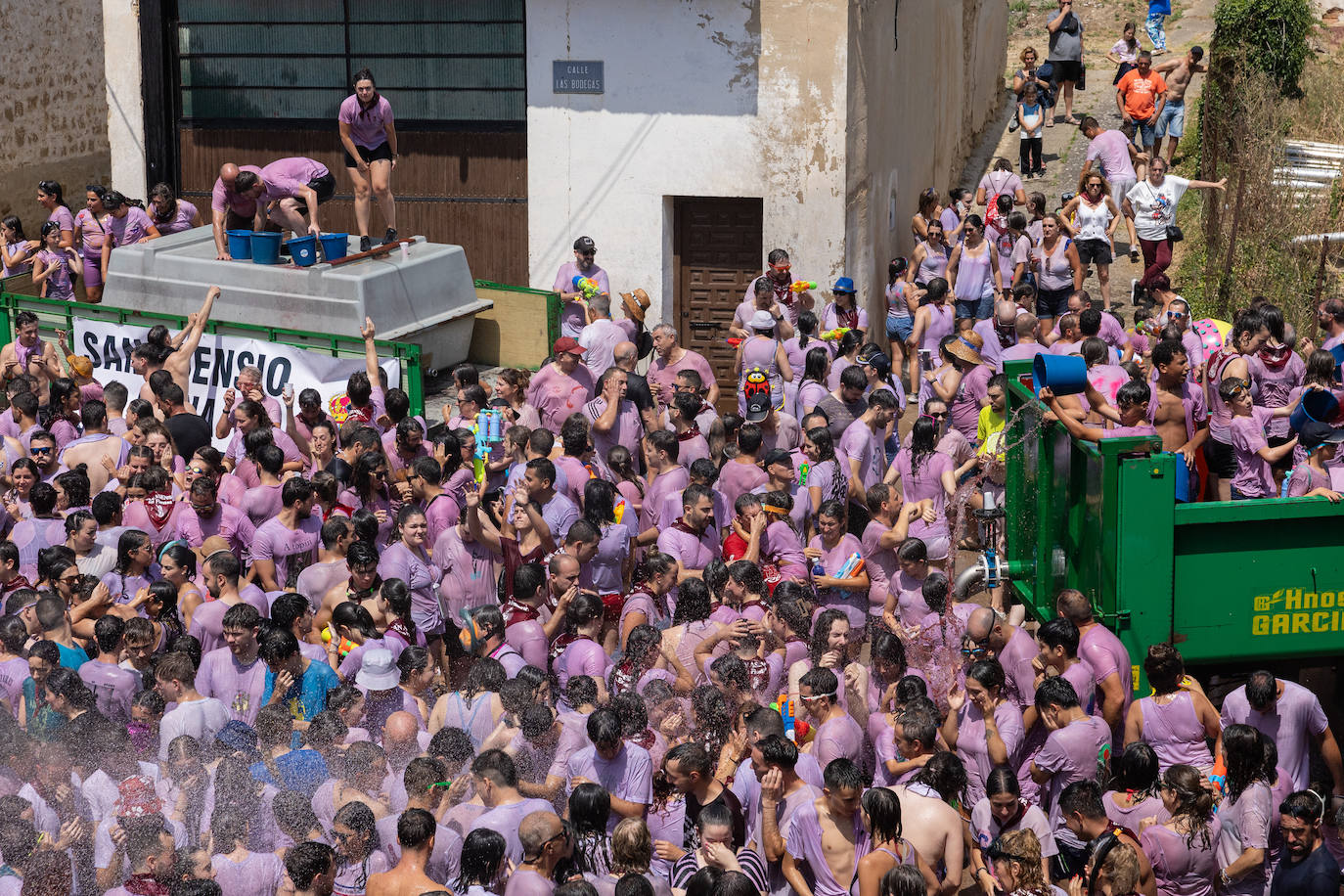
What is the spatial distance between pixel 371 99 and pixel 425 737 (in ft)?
27.7

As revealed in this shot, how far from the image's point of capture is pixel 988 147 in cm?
2366

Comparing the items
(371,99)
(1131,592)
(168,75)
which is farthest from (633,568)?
(168,75)

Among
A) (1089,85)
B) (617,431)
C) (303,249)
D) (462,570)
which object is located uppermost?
(1089,85)

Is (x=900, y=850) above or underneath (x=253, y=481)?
underneath

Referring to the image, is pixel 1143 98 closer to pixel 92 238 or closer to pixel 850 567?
pixel 850 567

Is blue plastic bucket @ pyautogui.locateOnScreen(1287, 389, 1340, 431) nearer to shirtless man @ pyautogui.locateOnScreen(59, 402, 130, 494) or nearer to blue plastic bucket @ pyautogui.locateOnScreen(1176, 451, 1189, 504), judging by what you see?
blue plastic bucket @ pyautogui.locateOnScreen(1176, 451, 1189, 504)

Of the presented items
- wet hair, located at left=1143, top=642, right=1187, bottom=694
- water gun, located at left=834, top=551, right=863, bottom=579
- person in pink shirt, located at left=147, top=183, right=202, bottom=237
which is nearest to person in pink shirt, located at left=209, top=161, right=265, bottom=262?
person in pink shirt, located at left=147, top=183, right=202, bottom=237

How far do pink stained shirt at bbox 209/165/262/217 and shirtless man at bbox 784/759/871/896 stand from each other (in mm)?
9358

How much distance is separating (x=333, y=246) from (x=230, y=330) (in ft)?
5.61

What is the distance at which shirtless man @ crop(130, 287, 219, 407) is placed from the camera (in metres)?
11.9

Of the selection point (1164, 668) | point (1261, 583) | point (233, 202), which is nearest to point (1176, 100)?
point (233, 202)

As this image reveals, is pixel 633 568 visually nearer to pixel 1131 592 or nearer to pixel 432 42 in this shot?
pixel 1131 592

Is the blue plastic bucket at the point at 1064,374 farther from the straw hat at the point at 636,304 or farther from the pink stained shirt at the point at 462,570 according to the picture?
the straw hat at the point at 636,304

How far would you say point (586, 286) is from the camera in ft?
44.8
